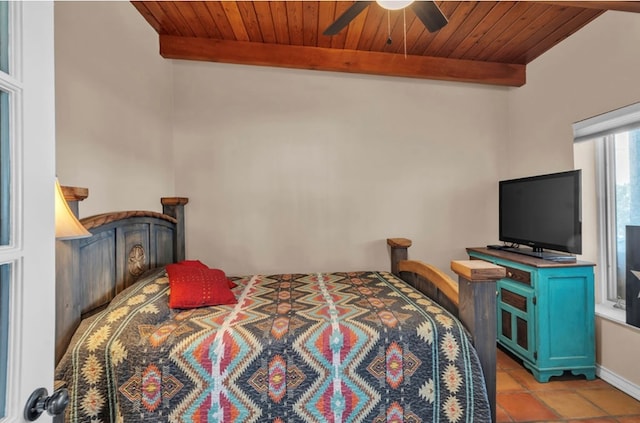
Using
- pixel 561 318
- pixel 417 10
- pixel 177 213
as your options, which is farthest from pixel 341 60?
pixel 561 318

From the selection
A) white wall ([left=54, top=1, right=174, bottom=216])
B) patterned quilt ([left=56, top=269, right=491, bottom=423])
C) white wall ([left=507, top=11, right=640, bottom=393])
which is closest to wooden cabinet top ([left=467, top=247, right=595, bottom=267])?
white wall ([left=507, top=11, right=640, bottom=393])

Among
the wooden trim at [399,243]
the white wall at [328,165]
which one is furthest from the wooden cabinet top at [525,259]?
the wooden trim at [399,243]

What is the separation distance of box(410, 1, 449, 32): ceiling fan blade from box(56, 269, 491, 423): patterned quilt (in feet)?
5.47

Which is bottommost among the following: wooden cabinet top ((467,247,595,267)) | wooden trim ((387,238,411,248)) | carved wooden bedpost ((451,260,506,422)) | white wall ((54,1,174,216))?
carved wooden bedpost ((451,260,506,422))

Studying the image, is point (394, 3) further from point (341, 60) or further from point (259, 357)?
point (259, 357)

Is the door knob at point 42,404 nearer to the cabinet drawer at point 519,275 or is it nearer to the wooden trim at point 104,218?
the wooden trim at point 104,218

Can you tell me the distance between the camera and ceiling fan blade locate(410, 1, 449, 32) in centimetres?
156

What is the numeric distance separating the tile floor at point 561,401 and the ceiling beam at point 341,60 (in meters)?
2.73

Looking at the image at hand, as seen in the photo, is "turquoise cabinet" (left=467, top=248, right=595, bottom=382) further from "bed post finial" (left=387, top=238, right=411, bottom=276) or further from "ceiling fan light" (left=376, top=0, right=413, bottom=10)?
"ceiling fan light" (left=376, top=0, right=413, bottom=10)

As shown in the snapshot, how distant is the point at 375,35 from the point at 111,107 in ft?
7.09

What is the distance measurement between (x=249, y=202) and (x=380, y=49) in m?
1.95

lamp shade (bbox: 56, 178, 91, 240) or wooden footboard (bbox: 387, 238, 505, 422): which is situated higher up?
lamp shade (bbox: 56, 178, 91, 240)

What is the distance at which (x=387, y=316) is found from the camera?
1.46 meters

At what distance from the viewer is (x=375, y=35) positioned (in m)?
2.51
